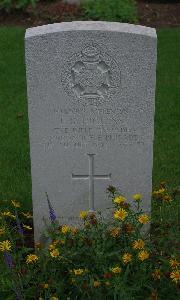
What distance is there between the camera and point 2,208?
502 centimetres

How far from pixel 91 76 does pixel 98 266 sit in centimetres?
114

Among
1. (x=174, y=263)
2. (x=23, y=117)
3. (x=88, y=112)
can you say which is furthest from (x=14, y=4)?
Answer: (x=174, y=263)

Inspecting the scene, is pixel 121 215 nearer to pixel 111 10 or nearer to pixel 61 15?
pixel 111 10

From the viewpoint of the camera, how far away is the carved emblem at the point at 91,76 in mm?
4039

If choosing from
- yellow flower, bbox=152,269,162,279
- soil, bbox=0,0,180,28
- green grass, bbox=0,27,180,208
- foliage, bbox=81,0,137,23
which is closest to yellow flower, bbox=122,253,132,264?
yellow flower, bbox=152,269,162,279

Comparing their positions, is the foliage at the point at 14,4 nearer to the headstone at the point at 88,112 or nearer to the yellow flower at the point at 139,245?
the headstone at the point at 88,112

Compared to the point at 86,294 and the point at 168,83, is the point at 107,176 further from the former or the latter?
the point at 168,83

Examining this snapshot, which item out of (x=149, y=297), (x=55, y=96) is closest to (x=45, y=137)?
(x=55, y=96)

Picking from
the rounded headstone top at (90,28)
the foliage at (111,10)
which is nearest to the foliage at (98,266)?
the rounded headstone top at (90,28)

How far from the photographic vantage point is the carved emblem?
4.04m

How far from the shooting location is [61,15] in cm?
975

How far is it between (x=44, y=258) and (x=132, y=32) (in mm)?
1447

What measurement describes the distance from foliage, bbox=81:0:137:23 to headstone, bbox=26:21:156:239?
5.32 metres

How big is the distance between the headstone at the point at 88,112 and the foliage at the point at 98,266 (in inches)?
15.0
